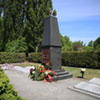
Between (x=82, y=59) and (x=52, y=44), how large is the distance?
23.4 feet

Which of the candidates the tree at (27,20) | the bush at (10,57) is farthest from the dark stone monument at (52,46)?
the tree at (27,20)

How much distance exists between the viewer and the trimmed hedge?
1268cm

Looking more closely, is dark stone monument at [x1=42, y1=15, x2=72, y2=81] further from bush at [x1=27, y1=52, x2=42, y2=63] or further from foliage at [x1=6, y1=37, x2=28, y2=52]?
foliage at [x1=6, y1=37, x2=28, y2=52]

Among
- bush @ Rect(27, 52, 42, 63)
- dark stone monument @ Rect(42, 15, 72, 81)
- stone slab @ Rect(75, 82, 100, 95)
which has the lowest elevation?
stone slab @ Rect(75, 82, 100, 95)

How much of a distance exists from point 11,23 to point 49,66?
20.0 metres

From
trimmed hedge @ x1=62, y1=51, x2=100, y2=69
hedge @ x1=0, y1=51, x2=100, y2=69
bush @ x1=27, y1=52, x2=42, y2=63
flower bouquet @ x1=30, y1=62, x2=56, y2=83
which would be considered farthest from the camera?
bush @ x1=27, y1=52, x2=42, y2=63

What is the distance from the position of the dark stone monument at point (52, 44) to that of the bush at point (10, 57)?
12.6m

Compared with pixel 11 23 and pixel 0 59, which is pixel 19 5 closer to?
pixel 11 23

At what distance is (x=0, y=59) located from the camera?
61.4ft

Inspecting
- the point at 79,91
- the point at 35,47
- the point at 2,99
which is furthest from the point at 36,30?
the point at 2,99

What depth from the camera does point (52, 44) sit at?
834cm

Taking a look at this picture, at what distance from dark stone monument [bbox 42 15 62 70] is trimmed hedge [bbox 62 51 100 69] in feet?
20.0

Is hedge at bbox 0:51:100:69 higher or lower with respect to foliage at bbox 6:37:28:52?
lower

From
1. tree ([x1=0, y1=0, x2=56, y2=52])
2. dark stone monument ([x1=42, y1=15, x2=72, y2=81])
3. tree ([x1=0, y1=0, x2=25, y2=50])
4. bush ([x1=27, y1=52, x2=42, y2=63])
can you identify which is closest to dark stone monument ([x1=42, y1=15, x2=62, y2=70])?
dark stone monument ([x1=42, y1=15, x2=72, y2=81])
